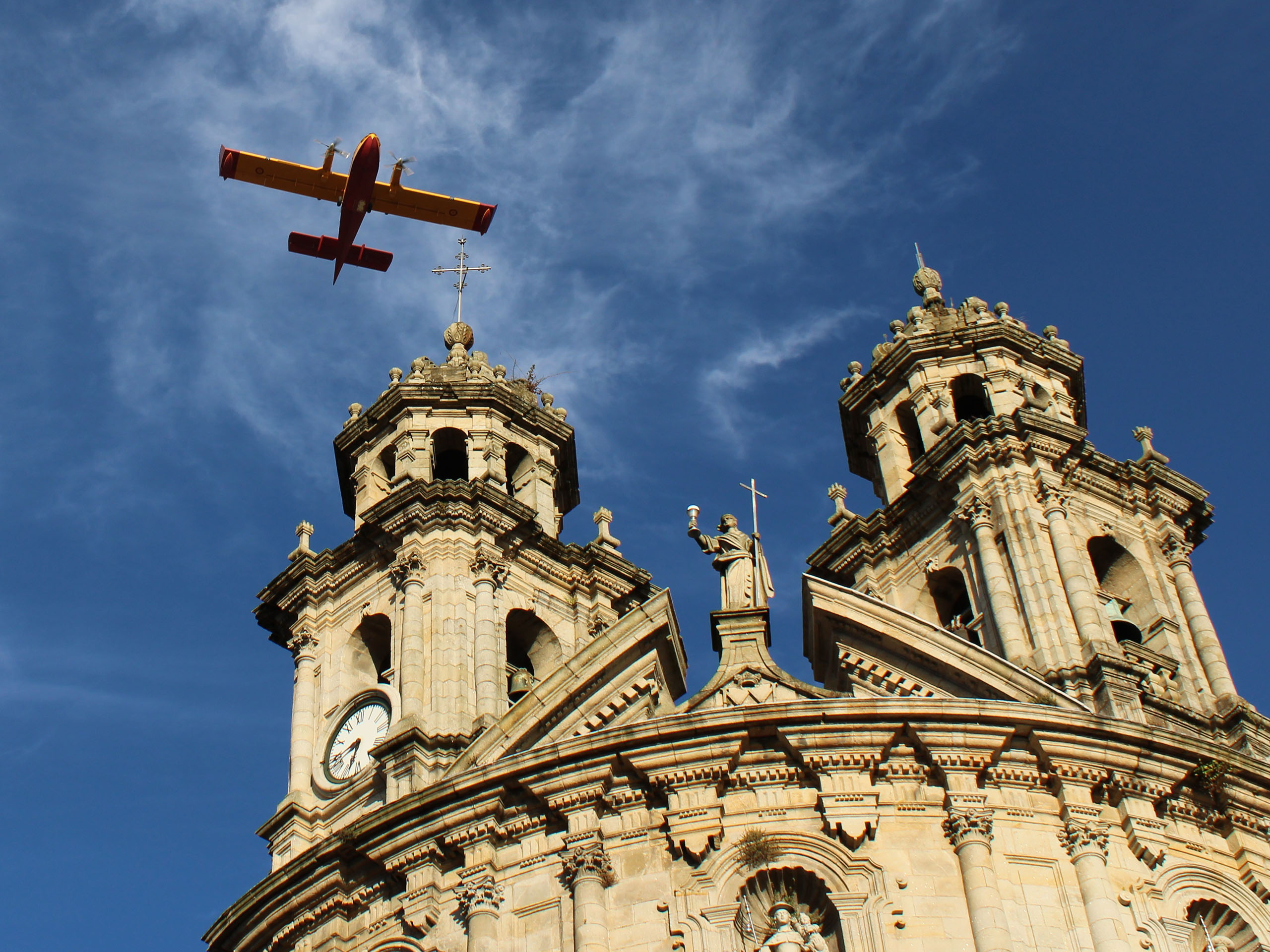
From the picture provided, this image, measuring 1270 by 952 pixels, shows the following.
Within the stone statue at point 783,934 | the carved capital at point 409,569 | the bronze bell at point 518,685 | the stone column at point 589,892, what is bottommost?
the stone statue at point 783,934

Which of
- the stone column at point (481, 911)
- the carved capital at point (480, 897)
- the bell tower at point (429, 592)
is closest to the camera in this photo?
the stone column at point (481, 911)

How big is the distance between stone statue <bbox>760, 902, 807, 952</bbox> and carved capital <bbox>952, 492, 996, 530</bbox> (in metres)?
15.5

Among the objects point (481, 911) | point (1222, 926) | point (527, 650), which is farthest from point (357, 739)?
point (1222, 926)

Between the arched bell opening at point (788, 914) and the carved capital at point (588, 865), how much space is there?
5.62ft

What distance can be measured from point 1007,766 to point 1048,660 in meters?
10.2

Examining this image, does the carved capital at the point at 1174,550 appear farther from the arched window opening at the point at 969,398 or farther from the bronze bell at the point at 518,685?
the bronze bell at the point at 518,685

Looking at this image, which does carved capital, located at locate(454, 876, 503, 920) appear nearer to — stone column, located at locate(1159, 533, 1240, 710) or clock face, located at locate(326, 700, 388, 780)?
clock face, located at locate(326, 700, 388, 780)

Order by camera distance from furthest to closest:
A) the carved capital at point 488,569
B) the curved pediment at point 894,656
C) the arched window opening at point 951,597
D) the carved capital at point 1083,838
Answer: the arched window opening at point 951,597
the carved capital at point 488,569
the curved pediment at point 894,656
the carved capital at point 1083,838

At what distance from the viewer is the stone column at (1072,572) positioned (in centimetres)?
3481

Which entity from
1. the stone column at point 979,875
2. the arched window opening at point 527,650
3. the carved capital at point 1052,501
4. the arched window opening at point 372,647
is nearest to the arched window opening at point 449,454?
the arched window opening at point 527,650

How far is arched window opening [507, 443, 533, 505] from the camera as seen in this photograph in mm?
41812

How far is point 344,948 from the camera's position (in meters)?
25.7

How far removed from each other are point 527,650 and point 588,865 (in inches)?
584

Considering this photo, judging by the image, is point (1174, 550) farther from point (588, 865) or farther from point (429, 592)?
point (588, 865)
